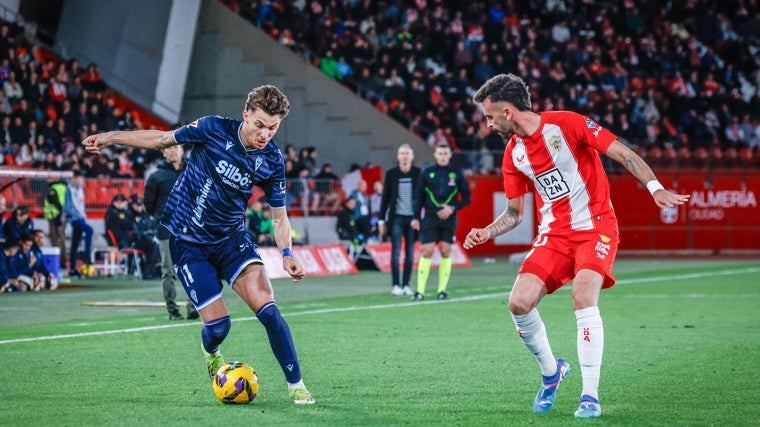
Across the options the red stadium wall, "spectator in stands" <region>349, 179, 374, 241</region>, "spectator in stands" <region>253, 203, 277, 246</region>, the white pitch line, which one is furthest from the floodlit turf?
the red stadium wall

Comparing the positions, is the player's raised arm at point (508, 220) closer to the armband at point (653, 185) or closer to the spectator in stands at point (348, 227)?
the armband at point (653, 185)

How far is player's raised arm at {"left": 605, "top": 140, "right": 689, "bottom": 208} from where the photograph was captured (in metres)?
7.55

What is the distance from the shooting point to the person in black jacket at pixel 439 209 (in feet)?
61.5

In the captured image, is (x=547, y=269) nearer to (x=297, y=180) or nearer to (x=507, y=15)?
(x=297, y=180)

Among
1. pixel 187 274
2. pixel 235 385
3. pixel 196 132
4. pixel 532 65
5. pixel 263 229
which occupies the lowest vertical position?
pixel 235 385

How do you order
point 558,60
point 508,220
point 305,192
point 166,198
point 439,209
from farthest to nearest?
point 558,60, point 305,192, point 439,209, point 166,198, point 508,220

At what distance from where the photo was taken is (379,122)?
119ft

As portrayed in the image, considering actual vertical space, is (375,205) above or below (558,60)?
below

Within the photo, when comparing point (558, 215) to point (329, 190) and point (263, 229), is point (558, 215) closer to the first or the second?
point (263, 229)

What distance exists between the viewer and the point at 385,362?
424 inches

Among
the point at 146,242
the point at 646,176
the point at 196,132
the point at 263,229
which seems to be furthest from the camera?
the point at 263,229

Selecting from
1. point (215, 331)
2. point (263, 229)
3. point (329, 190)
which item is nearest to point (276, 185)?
point (215, 331)

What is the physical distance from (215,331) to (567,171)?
281 cm

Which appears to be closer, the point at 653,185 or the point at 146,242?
the point at 653,185
